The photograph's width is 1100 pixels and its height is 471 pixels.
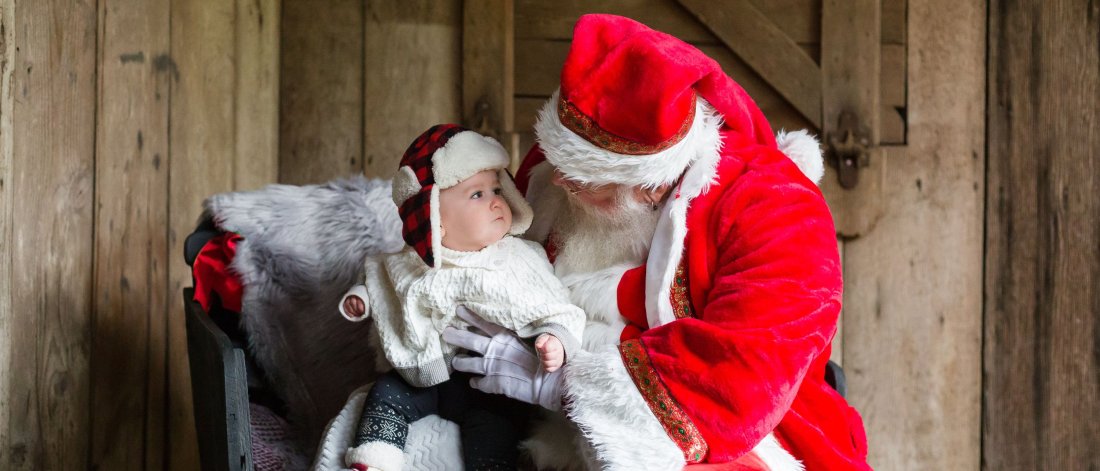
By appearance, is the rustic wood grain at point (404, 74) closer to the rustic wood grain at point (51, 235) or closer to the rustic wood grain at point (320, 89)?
the rustic wood grain at point (320, 89)

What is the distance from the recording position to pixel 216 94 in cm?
223

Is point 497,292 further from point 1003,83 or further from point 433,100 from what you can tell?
point 1003,83

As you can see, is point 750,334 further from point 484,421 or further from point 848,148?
point 848,148

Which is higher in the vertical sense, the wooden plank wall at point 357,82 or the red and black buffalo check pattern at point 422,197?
the wooden plank wall at point 357,82

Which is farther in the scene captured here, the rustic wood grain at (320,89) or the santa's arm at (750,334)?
the rustic wood grain at (320,89)

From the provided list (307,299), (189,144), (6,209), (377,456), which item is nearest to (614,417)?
(377,456)

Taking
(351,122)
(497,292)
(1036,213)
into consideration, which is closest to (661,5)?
(351,122)

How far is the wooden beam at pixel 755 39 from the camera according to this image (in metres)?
2.51

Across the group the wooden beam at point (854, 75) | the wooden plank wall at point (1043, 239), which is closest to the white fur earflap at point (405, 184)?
the wooden beam at point (854, 75)

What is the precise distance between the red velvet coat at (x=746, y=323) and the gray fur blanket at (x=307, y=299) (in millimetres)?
612

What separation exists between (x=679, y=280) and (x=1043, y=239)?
4.80 feet

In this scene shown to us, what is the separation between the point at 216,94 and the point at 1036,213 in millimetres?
2032

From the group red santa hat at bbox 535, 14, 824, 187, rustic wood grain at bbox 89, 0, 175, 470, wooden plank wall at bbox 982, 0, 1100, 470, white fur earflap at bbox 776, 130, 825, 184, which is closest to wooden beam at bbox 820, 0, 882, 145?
wooden plank wall at bbox 982, 0, 1100, 470

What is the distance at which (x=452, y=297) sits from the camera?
1481 mm
